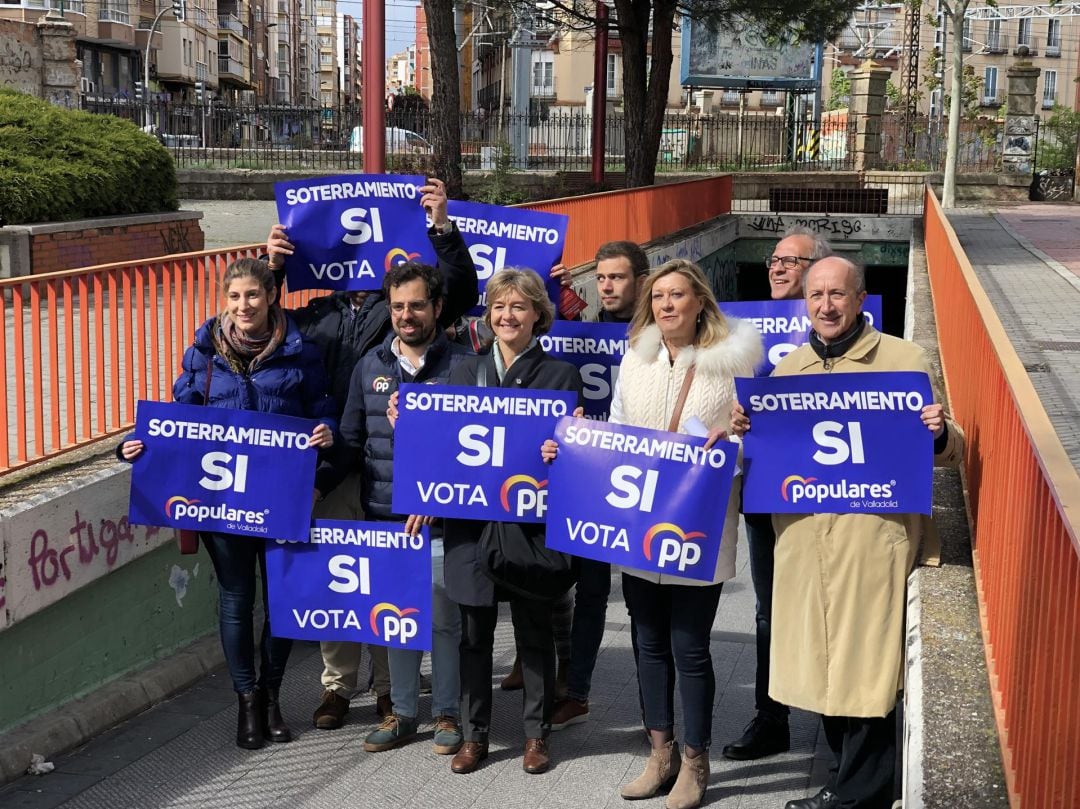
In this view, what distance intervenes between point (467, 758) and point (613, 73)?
277ft

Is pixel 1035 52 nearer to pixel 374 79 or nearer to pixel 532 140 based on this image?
pixel 532 140

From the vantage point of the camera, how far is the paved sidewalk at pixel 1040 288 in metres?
12.3

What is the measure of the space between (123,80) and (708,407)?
7080 centimetres

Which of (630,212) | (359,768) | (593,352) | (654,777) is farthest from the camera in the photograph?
(630,212)

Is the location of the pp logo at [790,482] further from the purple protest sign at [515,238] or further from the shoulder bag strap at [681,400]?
the purple protest sign at [515,238]

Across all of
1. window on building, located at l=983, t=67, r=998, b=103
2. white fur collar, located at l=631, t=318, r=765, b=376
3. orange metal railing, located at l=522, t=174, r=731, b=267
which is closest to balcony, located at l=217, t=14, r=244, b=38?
window on building, located at l=983, t=67, r=998, b=103

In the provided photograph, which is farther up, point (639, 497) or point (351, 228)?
point (351, 228)

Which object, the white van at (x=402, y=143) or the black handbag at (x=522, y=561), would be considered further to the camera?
the white van at (x=402, y=143)

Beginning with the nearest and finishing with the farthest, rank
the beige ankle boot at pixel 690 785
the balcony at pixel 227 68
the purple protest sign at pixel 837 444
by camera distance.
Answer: the purple protest sign at pixel 837 444, the beige ankle boot at pixel 690 785, the balcony at pixel 227 68

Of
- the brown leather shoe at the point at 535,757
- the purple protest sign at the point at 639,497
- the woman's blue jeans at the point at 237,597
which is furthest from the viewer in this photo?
the woman's blue jeans at the point at 237,597

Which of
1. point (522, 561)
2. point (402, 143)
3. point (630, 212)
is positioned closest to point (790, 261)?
point (522, 561)

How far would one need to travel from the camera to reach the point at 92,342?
686 centimetres

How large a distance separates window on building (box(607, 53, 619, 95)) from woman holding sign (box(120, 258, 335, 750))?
258ft

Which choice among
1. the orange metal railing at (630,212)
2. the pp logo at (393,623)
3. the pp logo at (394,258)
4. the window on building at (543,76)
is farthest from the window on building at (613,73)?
the pp logo at (393,623)
